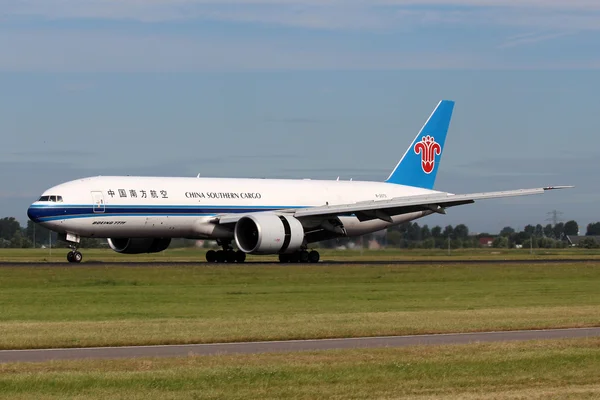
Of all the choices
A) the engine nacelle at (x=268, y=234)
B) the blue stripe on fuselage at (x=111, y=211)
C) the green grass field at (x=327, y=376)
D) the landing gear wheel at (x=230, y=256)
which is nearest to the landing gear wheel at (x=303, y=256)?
the engine nacelle at (x=268, y=234)

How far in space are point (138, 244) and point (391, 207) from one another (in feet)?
41.9

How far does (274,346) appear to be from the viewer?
20.5m

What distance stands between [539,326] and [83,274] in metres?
20.0

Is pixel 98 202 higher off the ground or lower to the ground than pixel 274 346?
higher

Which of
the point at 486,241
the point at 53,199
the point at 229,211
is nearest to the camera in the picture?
the point at 53,199

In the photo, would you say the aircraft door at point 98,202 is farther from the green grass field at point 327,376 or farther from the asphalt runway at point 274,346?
the green grass field at point 327,376

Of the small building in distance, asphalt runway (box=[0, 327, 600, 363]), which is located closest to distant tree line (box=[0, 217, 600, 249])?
the small building in distance

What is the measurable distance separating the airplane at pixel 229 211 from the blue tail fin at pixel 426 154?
148 cm

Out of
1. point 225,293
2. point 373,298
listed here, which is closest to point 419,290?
point 373,298

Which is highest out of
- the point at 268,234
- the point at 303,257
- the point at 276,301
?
the point at 268,234

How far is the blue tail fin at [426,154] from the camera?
6278cm

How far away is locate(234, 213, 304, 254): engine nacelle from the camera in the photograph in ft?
162


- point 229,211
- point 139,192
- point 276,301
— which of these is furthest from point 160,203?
point 276,301

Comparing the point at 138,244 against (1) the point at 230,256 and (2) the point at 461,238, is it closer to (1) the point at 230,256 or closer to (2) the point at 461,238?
(1) the point at 230,256
